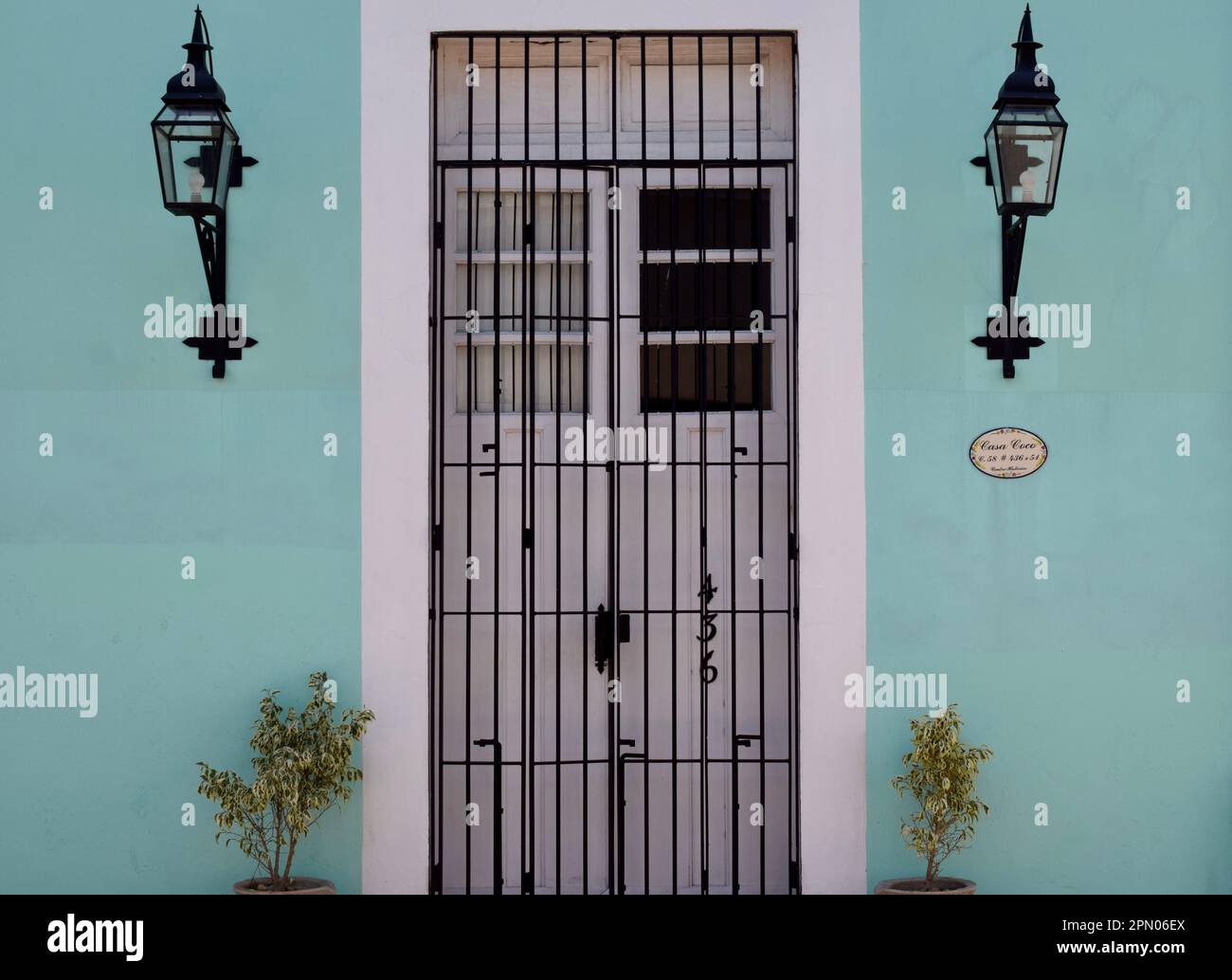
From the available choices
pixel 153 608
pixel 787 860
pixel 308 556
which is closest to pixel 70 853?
pixel 153 608

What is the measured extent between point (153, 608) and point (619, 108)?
249 cm

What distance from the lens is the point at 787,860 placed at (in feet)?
20.2

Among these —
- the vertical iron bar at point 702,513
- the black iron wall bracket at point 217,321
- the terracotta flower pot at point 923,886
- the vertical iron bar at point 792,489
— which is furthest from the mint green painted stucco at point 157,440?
the terracotta flower pot at point 923,886

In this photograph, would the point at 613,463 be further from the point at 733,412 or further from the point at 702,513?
the point at 733,412

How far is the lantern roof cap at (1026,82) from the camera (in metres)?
5.64

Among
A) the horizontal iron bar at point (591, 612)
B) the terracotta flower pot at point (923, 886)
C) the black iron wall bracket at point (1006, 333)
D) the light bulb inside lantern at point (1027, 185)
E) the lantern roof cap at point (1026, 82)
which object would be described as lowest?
the terracotta flower pot at point (923, 886)

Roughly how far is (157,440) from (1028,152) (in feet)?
10.5

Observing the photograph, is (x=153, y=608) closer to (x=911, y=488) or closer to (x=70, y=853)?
(x=70, y=853)

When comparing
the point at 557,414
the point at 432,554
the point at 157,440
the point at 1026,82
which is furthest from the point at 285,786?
the point at 1026,82

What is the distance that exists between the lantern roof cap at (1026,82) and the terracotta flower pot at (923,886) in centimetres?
267

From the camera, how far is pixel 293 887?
18.9ft

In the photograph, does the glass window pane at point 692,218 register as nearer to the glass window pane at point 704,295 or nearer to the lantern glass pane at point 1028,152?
the glass window pane at point 704,295

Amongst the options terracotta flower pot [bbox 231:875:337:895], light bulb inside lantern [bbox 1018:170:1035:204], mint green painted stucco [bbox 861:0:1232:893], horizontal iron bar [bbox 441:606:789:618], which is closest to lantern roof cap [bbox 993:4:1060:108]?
light bulb inside lantern [bbox 1018:170:1035:204]
